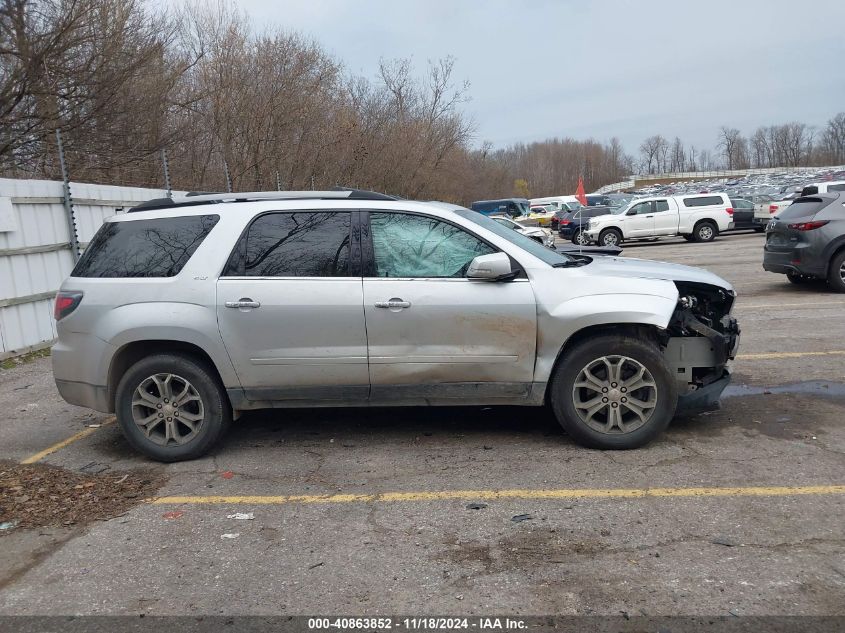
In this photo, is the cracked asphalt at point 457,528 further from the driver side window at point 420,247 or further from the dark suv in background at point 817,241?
the dark suv in background at point 817,241

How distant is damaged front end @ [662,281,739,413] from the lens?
488cm

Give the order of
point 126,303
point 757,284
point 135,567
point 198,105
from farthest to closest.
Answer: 1. point 198,105
2. point 757,284
3. point 126,303
4. point 135,567

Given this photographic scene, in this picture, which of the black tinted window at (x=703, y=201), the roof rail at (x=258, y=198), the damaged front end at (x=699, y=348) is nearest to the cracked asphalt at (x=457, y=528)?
the damaged front end at (x=699, y=348)

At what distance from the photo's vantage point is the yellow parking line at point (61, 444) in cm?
514

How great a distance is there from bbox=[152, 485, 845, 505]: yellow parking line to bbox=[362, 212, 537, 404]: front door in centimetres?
81

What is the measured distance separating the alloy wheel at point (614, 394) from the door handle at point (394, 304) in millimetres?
1276

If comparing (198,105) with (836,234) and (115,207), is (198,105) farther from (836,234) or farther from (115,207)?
(836,234)

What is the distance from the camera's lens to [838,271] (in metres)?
10.9

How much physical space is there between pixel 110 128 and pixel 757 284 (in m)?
12.8

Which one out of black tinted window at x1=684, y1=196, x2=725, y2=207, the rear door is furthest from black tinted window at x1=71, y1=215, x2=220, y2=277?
black tinted window at x1=684, y1=196, x2=725, y2=207

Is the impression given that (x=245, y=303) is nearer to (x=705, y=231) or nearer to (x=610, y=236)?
(x=610, y=236)

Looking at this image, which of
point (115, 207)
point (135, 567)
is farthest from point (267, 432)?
point (115, 207)

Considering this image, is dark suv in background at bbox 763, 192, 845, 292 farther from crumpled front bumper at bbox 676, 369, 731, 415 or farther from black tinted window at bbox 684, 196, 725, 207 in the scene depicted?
black tinted window at bbox 684, 196, 725, 207

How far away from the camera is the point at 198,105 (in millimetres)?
19609
